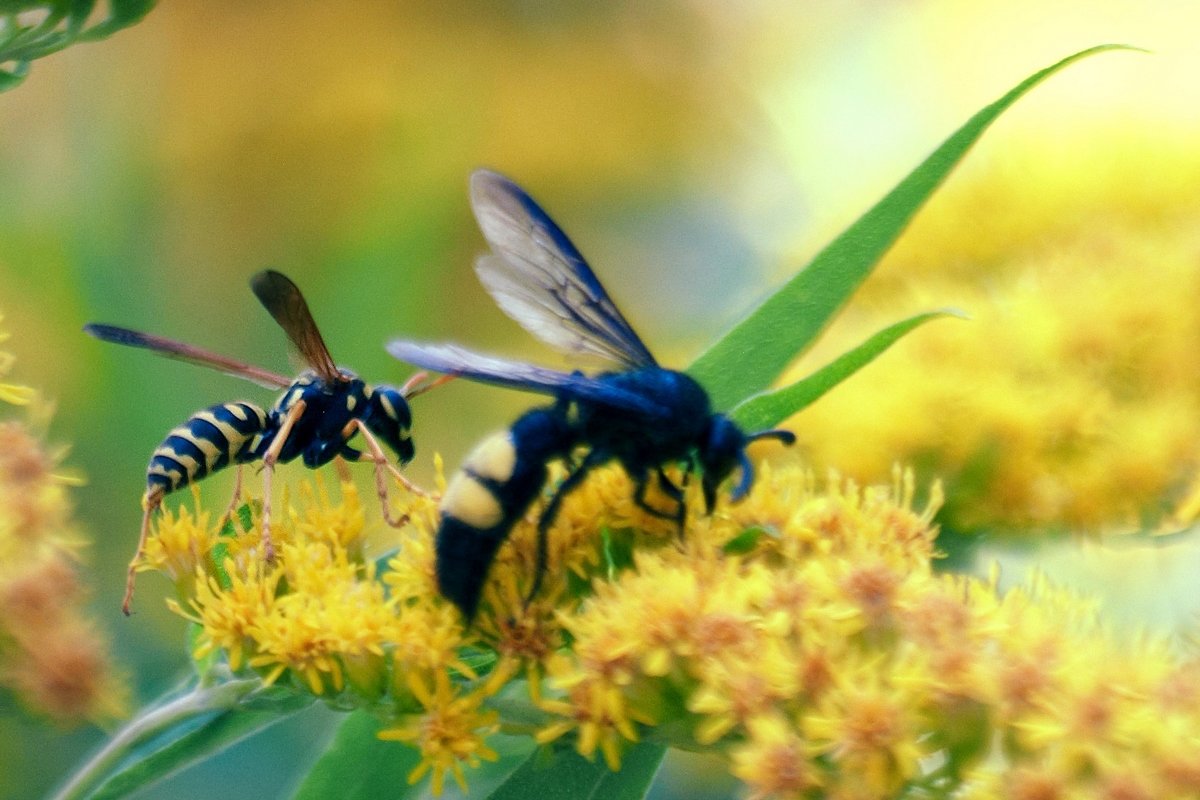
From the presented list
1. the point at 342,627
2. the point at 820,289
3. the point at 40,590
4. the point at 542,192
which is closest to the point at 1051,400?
the point at 820,289

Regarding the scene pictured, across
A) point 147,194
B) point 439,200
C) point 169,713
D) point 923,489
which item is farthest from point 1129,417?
point 147,194

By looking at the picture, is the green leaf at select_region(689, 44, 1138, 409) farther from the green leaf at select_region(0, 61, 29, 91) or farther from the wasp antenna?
the green leaf at select_region(0, 61, 29, 91)

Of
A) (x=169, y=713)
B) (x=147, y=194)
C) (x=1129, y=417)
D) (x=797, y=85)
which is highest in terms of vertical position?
(x=147, y=194)

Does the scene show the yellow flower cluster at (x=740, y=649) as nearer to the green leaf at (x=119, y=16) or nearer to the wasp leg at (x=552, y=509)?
the wasp leg at (x=552, y=509)

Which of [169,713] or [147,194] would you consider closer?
[169,713]

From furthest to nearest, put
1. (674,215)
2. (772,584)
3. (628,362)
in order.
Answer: (674,215), (628,362), (772,584)

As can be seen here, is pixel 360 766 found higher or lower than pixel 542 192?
lower

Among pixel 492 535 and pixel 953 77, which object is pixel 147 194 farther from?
pixel 953 77

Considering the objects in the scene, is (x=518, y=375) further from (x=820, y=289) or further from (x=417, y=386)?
(x=417, y=386)
